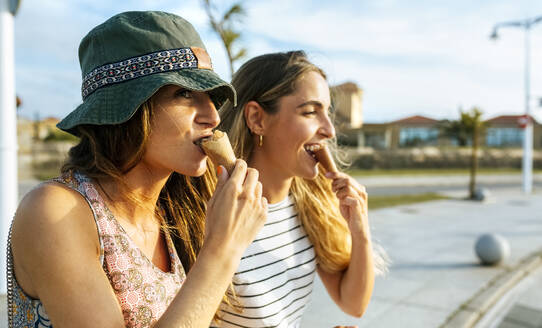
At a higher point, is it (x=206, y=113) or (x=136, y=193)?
(x=206, y=113)

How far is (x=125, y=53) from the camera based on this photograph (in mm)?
1234

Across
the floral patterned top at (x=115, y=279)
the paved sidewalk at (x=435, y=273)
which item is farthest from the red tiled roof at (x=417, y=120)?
the floral patterned top at (x=115, y=279)

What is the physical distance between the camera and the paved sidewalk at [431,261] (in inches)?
187

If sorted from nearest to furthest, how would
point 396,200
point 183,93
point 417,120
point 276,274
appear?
point 183,93, point 276,274, point 396,200, point 417,120

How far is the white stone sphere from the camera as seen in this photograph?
6797 mm

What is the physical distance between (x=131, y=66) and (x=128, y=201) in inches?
16.8

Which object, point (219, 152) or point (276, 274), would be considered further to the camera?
point (276, 274)

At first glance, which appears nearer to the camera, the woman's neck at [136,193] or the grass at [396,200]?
the woman's neck at [136,193]

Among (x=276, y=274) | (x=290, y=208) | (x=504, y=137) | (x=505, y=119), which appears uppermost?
(x=505, y=119)

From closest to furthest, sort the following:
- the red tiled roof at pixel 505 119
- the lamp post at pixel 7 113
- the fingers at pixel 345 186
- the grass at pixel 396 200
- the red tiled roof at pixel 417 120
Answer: the fingers at pixel 345 186 → the lamp post at pixel 7 113 → the grass at pixel 396 200 → the red tiled roof at pixel 505 119 → the red tiled roof at pixel 417 120

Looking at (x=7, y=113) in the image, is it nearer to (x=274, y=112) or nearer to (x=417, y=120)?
(x=274, y=112)

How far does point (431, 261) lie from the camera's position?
7082 mm

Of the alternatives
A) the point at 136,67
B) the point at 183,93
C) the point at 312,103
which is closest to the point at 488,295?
the point at 312,103

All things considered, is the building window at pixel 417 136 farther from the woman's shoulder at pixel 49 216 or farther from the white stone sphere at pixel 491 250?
the woman's shoulder at pixel 49 216
